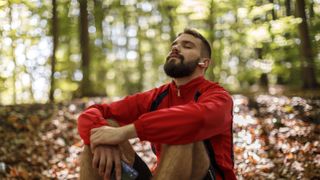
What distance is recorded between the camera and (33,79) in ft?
52.2

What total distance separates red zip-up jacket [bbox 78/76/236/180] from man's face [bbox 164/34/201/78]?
136mm

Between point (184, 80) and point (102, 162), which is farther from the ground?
point (184, 80)

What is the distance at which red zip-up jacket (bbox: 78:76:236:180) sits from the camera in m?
Answer: 2.59

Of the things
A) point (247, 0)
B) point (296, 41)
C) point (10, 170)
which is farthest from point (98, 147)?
point (296, 41)

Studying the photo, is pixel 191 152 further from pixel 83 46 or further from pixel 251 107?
pixel 83 46

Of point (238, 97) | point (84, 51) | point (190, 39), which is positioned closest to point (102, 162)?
point (190, 39)

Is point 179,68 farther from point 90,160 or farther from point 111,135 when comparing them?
point 90,160

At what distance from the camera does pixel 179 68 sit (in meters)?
3.24

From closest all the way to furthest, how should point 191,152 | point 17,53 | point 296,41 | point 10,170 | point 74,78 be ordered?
point 191,152 < point 10,170 < point 296,41 < point 17,53 < point 74,78

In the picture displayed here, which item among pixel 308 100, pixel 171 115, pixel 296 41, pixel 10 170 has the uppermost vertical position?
pixel 296 41

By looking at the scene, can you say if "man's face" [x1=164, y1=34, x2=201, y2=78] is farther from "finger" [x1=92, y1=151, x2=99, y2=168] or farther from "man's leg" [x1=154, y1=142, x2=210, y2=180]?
"finger" [x1=92, y1=151, x2=99, y2=168]

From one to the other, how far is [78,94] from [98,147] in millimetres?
11421

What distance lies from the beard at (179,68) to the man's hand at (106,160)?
2.65ft

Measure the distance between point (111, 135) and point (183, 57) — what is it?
938 mm
